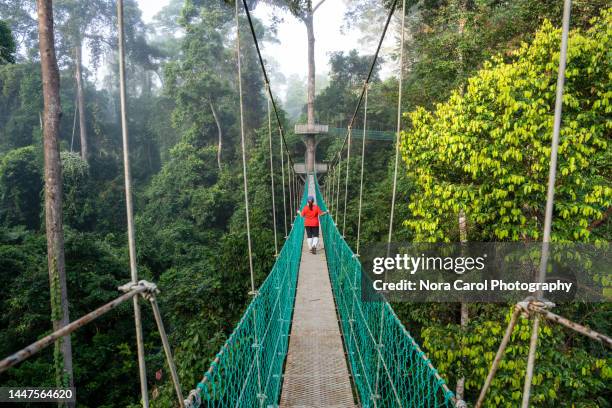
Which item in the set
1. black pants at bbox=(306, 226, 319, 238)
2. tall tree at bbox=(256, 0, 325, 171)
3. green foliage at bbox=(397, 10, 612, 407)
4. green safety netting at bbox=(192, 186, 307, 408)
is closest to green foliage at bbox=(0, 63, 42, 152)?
tall tree at bbox=(256, 0, 325, 171)

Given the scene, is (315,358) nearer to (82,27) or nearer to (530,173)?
(530,173)

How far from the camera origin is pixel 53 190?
12.8 feet

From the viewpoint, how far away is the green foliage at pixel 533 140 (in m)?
2.34

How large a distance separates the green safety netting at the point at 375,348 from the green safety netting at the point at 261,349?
13.9 inches

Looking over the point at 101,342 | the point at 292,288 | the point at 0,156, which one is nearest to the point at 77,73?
the point at 0,156

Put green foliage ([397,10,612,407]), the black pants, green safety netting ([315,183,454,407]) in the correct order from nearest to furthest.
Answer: green safety netting ([315,183,454,407])
green foliage ([397,10,612,407])
the black pants

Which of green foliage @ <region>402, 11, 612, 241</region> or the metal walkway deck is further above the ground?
green foliage @ <region>402, 11, 612, 241</region>

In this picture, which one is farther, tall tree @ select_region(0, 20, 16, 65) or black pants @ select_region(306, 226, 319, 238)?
tall tree @ select_region(0, 20, 16, 65)

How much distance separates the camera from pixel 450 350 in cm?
270

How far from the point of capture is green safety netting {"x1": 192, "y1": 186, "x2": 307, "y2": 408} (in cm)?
129

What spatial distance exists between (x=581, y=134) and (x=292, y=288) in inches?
81.3

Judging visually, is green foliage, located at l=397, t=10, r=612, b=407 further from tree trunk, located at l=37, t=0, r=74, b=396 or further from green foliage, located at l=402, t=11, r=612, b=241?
tree trunk, located at l=37, t=0, r=74, b=396

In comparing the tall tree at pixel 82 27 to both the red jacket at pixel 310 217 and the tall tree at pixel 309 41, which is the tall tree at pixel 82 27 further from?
the red jacket at pixel 310 217

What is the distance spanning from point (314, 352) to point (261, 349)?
44 centimetres
